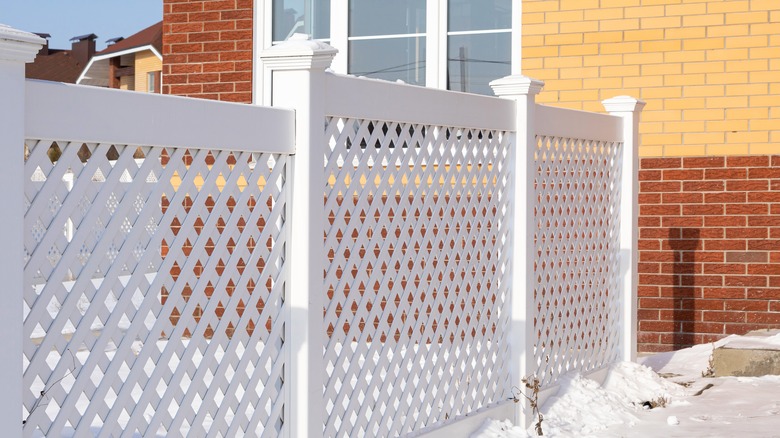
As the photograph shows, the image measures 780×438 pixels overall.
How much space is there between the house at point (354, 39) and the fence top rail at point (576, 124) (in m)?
1.87

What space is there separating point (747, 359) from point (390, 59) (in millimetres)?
3740

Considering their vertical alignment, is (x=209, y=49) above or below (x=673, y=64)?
above

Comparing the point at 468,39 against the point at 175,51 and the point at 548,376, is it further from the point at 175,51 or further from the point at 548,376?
the point at 548,376

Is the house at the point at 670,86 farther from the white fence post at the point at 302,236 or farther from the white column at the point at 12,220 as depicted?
the white column at the point at 12,220

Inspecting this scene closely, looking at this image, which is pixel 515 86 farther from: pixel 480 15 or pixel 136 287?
pixel 480 15

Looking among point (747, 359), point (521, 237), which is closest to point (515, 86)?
point (521, 237)

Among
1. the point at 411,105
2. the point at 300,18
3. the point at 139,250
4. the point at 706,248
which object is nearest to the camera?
the point at 139,250

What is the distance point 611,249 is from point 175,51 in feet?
15.1

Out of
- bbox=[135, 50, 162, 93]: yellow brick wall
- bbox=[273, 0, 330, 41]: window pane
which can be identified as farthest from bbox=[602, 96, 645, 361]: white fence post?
bbox=[135, 50, 162, 93]: yellow brick wall

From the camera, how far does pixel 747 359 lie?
701cm

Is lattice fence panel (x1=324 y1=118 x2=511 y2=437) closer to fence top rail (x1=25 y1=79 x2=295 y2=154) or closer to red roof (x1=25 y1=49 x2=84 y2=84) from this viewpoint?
fence top rail (x1=25 y1=79 x2=295 y2=154)

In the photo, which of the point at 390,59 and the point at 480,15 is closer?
the point at 480,15

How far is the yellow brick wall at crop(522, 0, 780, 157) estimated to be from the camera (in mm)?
8148

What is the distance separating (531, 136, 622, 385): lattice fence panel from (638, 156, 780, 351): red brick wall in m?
1.31
